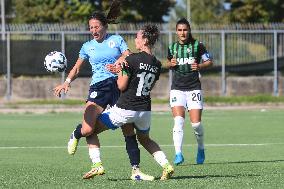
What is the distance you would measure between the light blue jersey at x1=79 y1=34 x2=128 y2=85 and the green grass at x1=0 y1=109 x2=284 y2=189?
1.35 metres

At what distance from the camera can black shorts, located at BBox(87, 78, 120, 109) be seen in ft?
41.4

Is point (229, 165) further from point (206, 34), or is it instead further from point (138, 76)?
point (206, 34)

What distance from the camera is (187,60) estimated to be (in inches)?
597

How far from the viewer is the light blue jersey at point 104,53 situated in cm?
1269

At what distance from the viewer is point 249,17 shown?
186 ft

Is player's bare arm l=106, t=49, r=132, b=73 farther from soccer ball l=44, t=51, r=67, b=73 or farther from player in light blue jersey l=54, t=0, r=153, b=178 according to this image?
soccer ball l=44, t=51, r=67, b=73

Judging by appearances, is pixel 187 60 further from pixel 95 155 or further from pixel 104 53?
pixel 95 155

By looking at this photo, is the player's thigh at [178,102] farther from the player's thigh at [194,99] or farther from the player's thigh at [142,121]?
the player's thigh at [142,121]

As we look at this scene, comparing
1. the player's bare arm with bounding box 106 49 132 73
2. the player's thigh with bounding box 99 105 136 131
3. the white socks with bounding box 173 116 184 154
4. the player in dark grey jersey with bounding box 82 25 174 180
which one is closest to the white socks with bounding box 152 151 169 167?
the player in dark grey jersey with bounding box 82 25 174 180

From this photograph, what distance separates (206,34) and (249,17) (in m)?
21.4

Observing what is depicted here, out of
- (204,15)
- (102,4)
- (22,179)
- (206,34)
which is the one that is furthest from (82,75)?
(204,15)

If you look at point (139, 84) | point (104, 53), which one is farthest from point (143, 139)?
point (104, 53)

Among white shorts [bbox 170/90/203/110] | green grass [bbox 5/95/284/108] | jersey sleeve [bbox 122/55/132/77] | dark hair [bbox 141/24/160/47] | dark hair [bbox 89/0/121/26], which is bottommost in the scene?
green grass [bbox 5/95/284/108]

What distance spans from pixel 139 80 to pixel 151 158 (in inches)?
160
